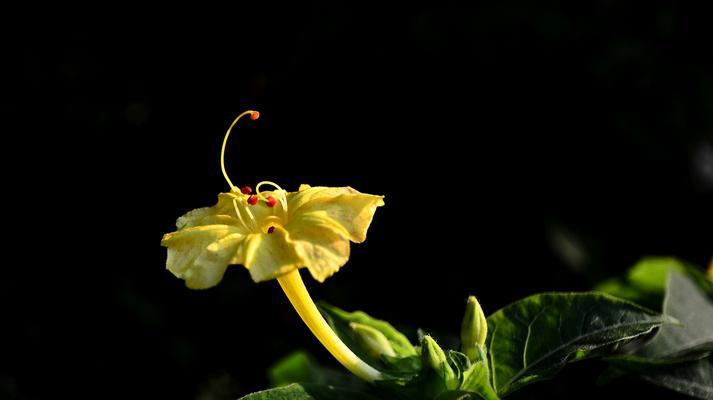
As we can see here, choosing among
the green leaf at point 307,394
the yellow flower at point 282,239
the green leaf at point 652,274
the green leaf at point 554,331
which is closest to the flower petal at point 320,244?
the yellow flower at point 282,239

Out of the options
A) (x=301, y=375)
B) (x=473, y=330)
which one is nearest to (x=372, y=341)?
(x=473, y=330)

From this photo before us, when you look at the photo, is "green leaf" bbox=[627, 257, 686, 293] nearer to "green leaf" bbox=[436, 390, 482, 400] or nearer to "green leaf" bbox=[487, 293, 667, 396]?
"green leaf" bbox=[487, 293, 667, 396]

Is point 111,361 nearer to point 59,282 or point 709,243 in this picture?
point 59,282

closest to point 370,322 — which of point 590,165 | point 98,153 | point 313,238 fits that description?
point 313,238

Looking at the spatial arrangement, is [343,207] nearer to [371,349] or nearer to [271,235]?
[271,235]

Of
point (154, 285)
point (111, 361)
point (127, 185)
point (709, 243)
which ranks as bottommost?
point (709, 243)

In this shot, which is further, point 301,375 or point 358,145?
point 358,145
